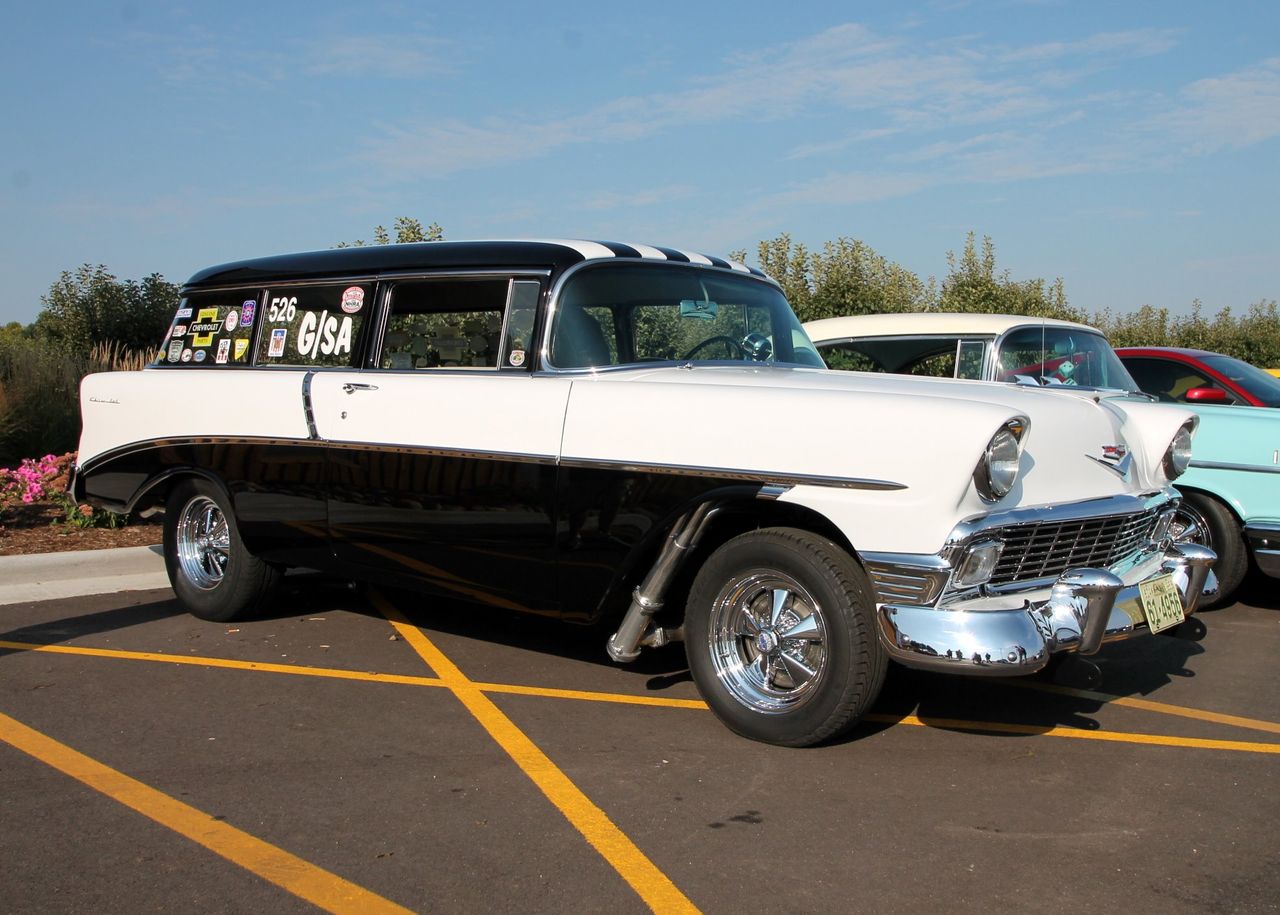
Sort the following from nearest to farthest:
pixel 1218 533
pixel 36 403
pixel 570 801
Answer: pixel 570 801 < pixel 1218 533 < pixel 36 403

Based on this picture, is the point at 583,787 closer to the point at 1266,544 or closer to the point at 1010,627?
the point at 1010,627

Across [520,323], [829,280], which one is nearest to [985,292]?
[829,280]

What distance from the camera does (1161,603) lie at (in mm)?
4621

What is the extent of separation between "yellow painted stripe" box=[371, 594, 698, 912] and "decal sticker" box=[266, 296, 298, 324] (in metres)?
1.91

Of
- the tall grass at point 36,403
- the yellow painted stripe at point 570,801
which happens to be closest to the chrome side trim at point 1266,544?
the yellow painted stripe at point 570,801

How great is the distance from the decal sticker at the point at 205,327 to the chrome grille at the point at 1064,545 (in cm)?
447

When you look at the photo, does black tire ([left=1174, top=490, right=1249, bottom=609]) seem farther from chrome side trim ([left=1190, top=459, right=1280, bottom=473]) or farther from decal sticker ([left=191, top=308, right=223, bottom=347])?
decal sticker ([left=191, top=308, right=223, bottom=347])

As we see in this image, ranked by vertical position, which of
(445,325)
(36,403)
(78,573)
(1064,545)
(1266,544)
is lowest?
(78,573)

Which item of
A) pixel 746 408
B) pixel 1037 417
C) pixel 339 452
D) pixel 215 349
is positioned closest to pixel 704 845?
pixel 746 408

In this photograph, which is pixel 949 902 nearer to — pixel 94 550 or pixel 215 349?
pixel 215 349

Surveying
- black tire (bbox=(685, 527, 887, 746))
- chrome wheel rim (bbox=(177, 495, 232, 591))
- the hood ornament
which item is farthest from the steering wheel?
chrome wheel rim (bbox=(177, 495, 232, 591))

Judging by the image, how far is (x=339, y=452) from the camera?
18.6 ft

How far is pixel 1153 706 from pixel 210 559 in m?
4.89

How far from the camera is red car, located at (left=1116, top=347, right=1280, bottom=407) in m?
7.77
